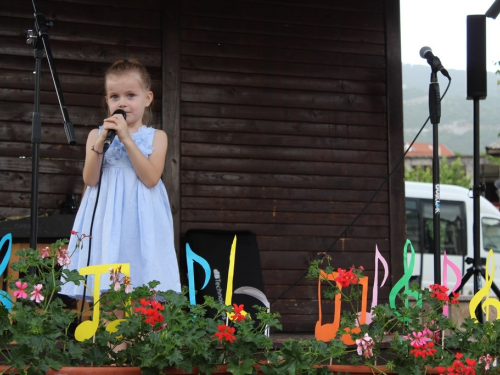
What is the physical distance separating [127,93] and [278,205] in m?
2.40

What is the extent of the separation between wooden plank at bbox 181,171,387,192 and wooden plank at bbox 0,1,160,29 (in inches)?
40.7

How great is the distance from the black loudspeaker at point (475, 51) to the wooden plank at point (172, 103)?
183 cm

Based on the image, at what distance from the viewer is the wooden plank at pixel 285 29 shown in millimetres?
4855

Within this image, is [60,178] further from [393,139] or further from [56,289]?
[56,289]

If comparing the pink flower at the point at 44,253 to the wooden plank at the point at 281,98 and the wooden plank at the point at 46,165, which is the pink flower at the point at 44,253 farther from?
the wooden plank at the point at 281,98

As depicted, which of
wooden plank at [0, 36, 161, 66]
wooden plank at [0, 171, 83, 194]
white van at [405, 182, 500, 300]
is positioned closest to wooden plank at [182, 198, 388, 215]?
wooden plank at [0, 171, 83, 194]

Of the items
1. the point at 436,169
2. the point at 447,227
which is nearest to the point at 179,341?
the point at 436,169

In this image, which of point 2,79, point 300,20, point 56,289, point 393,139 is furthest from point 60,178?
point 56,289

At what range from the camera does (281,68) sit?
5043 mm

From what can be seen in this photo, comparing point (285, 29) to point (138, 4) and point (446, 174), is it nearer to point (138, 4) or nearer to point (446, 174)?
point (138, 4)

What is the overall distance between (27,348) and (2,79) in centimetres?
320

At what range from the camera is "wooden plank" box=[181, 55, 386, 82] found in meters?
4.86

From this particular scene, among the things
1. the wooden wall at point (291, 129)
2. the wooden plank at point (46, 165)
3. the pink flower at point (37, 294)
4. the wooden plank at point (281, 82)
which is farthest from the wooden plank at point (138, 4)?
the pink flower at point (37, 294)

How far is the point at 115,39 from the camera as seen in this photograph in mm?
4711
